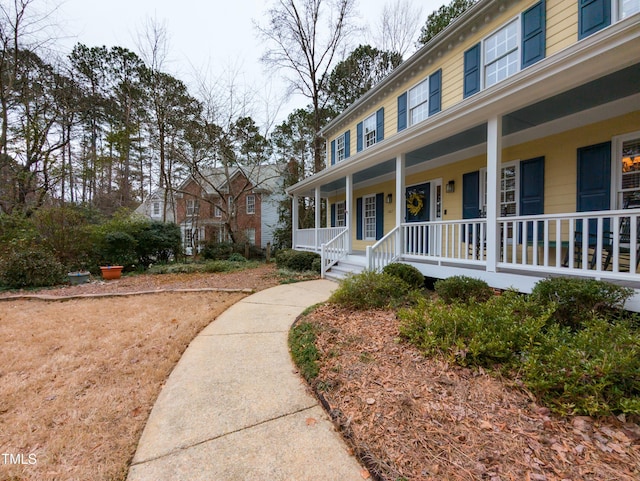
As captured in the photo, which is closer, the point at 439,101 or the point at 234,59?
the point at 439,101

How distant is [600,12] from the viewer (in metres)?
4.72

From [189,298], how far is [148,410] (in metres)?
3.75

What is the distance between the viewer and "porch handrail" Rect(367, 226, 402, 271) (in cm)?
616

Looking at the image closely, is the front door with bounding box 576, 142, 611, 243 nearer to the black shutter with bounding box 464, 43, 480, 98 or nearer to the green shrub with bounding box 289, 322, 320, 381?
the black shutter with bounding box 464, 43, 480, 98

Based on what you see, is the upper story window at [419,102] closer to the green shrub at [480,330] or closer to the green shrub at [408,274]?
the green shrub at [408,274]

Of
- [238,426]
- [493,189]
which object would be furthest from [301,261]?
[238,426]

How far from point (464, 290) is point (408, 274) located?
1307mm

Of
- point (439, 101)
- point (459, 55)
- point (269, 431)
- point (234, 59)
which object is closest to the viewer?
point (269, 431)

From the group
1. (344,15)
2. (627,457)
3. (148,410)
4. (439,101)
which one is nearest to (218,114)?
(344,15)

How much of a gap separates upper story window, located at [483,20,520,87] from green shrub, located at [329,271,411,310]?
5113mm

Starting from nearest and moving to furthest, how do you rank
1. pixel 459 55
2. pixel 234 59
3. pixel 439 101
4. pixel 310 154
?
pixel 459 55 < pixel 439 101 < pixel 234 59 < pixel 310 154

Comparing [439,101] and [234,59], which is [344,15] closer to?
[234,59]

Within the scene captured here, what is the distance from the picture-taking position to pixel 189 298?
5703 mm

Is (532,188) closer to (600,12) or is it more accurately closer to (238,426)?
(600,12)
